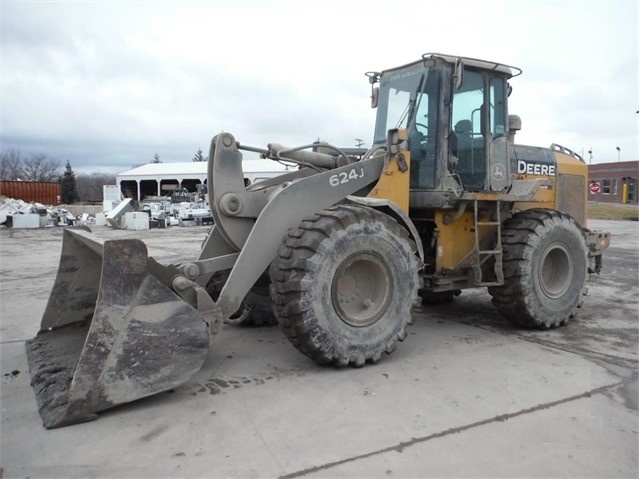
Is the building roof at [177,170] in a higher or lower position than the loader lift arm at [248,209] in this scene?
higher

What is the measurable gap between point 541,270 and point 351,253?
267 cm

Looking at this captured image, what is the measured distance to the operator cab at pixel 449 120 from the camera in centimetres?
541

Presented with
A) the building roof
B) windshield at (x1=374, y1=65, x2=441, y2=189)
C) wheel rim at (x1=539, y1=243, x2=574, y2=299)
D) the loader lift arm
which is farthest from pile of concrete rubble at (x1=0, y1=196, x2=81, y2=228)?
wheel rim at (x1=539, y1=243, x2=574, y2=299)

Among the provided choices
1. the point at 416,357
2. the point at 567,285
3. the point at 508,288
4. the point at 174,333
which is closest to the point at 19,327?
the point at 174,333

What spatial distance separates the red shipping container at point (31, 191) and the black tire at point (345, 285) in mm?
37072

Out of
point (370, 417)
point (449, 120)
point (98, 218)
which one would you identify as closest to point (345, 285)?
point (370, 417)

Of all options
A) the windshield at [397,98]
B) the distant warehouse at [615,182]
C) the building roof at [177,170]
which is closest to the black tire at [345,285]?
the windshield at [397,98]

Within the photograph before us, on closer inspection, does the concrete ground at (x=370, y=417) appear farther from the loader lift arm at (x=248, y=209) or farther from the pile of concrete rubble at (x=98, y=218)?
the pile of concrete rubble at (x=98, y=218)

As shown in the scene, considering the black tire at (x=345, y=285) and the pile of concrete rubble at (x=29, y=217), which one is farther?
the pile of concrete rubble at (x=29, y=217)

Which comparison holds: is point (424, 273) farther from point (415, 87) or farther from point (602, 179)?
point (602, 179)

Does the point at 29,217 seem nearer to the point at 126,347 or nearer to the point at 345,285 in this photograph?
the point at 345,285

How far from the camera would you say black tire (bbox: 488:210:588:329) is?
5.55 metres

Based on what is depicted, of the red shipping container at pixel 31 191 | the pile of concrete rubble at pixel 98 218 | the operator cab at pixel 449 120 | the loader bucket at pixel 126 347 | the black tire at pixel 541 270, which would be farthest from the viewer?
the red shipping container at pixel 31 191

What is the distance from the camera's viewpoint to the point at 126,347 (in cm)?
348
